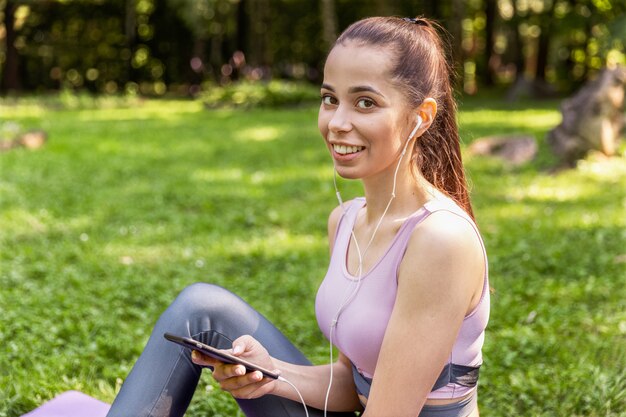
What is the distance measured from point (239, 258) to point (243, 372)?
3791mm

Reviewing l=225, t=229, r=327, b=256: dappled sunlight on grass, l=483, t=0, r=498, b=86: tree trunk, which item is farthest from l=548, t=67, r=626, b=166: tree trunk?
l=483, t=0, r=498, b=86: tree trunk

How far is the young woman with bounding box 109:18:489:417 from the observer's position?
76.4 inches

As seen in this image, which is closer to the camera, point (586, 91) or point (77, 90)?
point (586, 91)

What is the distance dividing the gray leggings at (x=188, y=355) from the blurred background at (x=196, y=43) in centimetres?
1748

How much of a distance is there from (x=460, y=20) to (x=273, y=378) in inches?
720

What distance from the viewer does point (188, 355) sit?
240 cm

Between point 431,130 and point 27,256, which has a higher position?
point 431,130

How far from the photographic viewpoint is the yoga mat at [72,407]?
3.07m

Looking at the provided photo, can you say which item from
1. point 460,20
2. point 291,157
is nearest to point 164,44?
point 460,20

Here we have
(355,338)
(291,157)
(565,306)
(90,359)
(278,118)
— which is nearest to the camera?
(355,338)

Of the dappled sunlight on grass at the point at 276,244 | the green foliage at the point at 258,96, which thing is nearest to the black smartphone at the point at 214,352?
the dappled sunlight on grass at the point at 276,244

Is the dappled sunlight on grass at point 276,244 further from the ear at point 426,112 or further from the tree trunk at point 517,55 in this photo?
the tree trunk at point 517,55

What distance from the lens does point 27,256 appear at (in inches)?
220

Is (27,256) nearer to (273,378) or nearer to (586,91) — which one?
(273,378)
